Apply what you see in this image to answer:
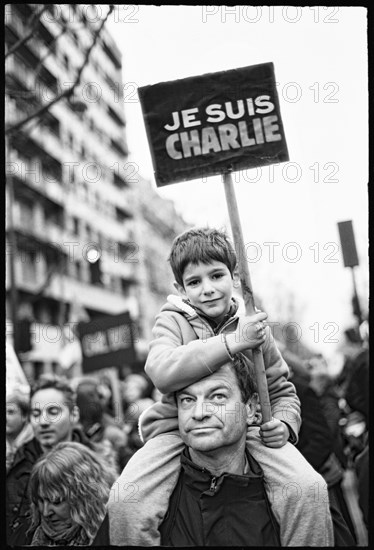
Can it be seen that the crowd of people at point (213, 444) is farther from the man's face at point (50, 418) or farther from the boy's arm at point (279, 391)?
the man's face at point (50, 418)

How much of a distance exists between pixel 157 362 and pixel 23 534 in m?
1.63

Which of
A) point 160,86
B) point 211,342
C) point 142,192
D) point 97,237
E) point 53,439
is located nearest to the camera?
point 211,342

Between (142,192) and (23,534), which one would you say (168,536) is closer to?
(23,534)

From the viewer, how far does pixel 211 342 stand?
3201 mm

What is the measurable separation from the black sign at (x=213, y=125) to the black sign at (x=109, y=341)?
5.52m

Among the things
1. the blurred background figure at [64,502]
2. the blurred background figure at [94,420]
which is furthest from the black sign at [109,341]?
the blurred background figure at [64,502]

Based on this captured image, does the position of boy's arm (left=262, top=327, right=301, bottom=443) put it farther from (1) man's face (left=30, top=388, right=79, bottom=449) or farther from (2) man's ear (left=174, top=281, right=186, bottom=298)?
(1) man's face (left=30, top=388, right=79, bottom=449)

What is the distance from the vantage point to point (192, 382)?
324 cm

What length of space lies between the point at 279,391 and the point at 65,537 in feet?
4.22

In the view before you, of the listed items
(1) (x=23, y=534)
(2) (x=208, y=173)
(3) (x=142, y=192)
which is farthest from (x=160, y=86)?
(3) (x=142, y=192)

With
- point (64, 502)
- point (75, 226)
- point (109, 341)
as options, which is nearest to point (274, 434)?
point (64, 502)

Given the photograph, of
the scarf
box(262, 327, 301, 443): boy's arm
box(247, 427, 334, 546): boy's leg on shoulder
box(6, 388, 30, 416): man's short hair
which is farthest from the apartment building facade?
box(247, 427, 334, 546): boy's leg on shoulder

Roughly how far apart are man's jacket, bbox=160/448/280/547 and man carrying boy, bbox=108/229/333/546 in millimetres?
43

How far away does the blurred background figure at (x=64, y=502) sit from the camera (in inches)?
154
